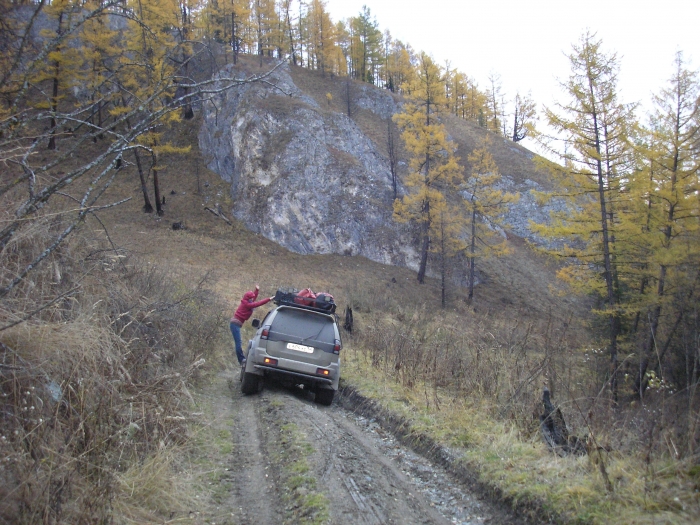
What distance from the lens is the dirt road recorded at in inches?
173

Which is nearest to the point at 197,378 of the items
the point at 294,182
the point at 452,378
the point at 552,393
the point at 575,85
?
the point at 452,378

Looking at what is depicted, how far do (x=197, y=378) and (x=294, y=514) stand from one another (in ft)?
18.0

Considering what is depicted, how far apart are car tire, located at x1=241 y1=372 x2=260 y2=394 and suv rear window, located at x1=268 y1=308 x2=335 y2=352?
82 centimetres

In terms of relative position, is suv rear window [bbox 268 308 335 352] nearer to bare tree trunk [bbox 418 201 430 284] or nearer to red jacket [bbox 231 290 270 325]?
red jacket [bbox 231 290 270 325]

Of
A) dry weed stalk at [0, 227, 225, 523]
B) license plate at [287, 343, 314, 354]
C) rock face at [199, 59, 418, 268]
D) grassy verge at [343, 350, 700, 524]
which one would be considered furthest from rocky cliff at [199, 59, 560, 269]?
dry weed stalk at [0, 227, 225, 523]

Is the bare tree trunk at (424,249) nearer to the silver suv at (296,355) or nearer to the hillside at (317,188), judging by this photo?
the hillside at (317,188)

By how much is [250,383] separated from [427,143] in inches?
981

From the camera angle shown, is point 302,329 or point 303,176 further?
point 303,176

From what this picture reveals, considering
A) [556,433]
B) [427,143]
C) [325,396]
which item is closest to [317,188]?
[427,143]

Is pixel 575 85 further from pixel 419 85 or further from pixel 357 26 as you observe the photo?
pixel 357 26

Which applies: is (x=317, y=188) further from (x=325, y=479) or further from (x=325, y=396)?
(x=325, y=479)

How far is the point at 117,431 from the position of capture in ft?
14.4

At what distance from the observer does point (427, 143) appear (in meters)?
30.7

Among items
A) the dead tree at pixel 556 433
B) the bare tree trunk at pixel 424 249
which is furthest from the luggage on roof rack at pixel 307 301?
the bare tree trunk at pixel 424 249
